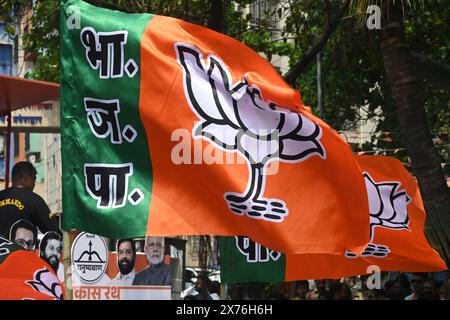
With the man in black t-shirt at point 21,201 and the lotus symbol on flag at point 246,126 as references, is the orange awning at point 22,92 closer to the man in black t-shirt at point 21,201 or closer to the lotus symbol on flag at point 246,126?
the man in black t-shirt at point 21,201

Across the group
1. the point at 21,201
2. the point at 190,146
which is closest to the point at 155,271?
the point at 21,201

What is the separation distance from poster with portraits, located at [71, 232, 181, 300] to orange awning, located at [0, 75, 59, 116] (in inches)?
83.2

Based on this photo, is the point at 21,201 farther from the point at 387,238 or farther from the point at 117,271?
the point at 387,238

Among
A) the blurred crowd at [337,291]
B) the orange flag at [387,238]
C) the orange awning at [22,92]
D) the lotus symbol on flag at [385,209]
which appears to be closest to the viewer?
the orange awning at [22,92]

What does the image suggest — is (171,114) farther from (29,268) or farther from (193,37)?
(29,268)

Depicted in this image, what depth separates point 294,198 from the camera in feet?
24.1

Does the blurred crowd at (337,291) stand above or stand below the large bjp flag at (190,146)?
below

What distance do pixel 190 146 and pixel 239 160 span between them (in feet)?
1.08

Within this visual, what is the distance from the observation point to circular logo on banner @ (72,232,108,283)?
39.2ft

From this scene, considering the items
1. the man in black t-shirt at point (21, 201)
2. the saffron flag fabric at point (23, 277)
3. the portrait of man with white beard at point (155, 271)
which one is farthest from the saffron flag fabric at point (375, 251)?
the saffron flag fabric at point (23, 277)

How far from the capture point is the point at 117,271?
12070 mm

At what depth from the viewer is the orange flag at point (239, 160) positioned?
7289 millimetres

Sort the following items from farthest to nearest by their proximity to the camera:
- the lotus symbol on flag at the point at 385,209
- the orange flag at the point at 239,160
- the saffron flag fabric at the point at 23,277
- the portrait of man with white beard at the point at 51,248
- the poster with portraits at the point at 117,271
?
the poster with portraits at the point at 117,271, the portrait of man with white beard at the point at 51,248, the lotus symbol on flag at the point at 385,209, the orange flag at the point at 239,160, the saffron flag fabric at the point at 23,277

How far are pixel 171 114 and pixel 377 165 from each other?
3.78 meters
